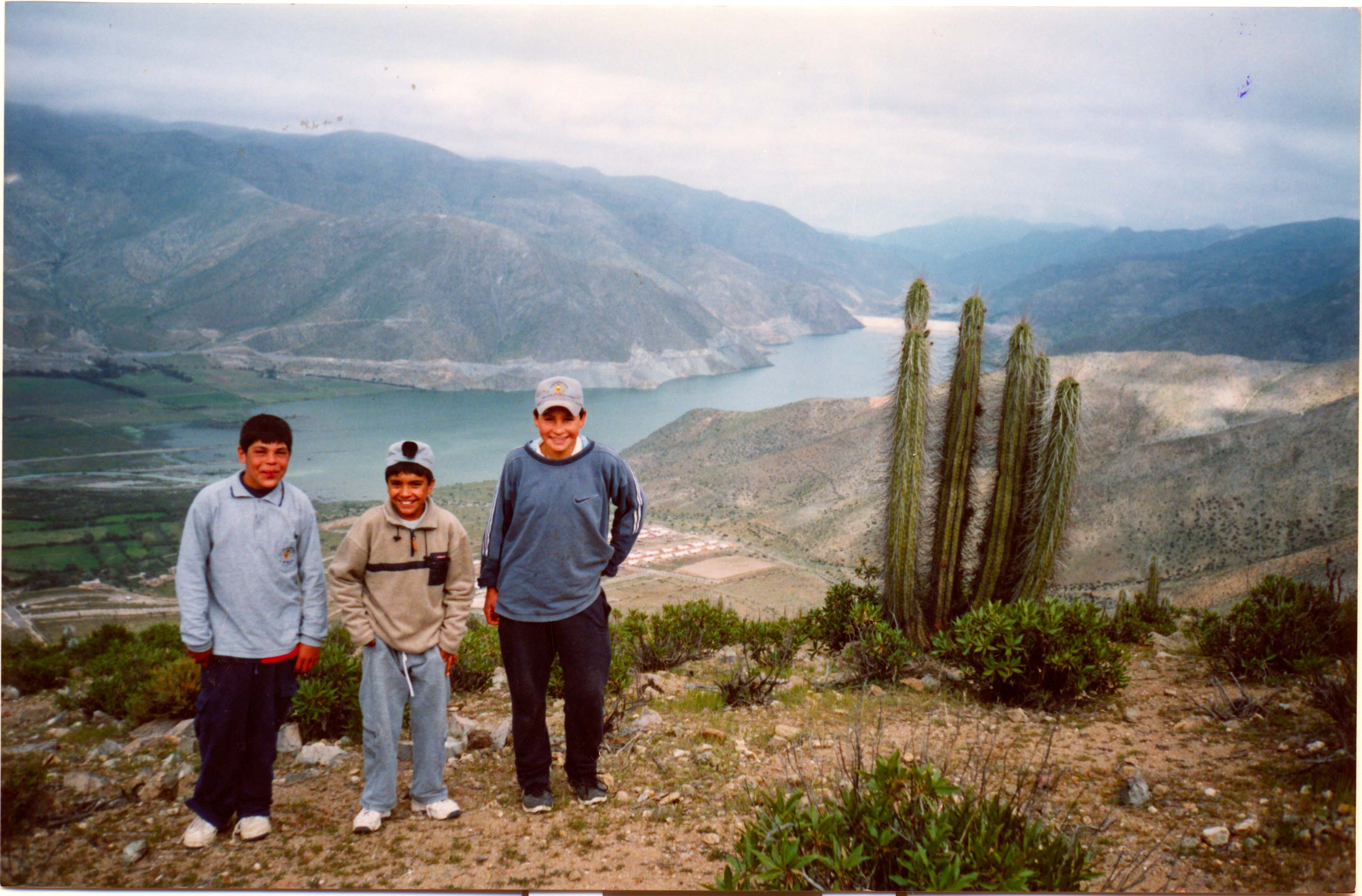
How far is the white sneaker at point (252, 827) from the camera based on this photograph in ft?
8.28

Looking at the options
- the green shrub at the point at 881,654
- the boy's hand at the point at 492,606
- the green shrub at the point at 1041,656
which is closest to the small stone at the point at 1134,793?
the green shrub at the point at 1041,656

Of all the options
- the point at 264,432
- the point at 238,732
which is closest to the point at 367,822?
the point at 238,732

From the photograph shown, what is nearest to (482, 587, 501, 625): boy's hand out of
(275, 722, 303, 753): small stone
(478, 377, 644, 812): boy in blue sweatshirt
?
(478, 377, 644, 812): boy in blue sweatshirt

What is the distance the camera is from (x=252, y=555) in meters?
2.37

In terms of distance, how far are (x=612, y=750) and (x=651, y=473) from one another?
14646 mm

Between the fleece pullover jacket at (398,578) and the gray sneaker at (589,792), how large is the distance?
726 millimetres

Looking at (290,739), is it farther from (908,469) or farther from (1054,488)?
(1054,488)

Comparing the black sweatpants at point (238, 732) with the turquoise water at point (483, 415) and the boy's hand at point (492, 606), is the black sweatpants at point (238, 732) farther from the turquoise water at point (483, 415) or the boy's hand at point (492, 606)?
the turquoise water at point (483, 415)

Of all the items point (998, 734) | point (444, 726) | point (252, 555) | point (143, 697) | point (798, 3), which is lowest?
point (143, 697)

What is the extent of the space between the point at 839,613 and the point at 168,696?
3.90 m

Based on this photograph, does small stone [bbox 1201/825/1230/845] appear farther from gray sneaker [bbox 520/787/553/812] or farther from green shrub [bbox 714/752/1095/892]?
gray sneaker [bbox 520/787/553/812]

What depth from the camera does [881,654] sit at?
439 cm

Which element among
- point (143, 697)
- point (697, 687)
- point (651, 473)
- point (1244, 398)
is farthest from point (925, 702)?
point (1244, 398)

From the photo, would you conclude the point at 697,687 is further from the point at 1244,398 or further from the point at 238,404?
the point at 1244,398
